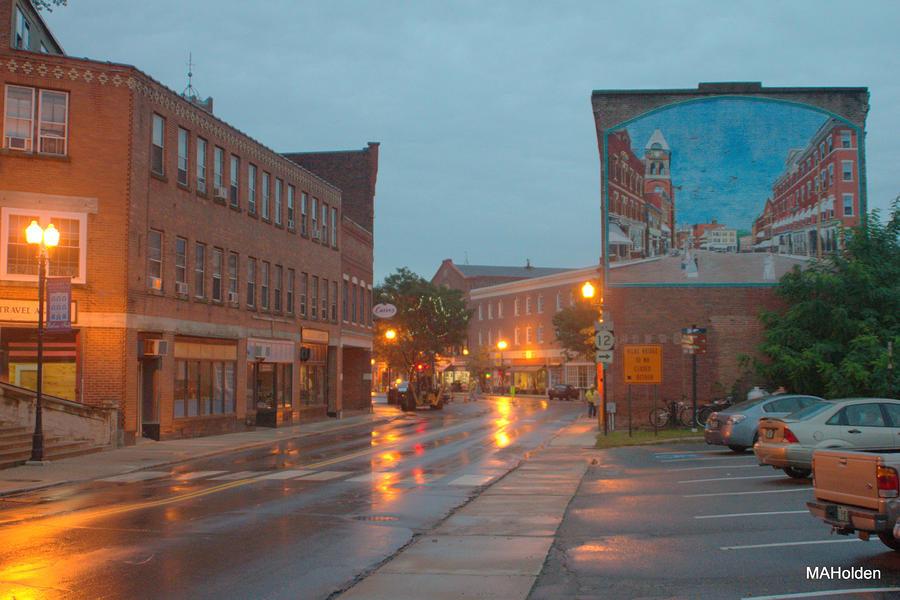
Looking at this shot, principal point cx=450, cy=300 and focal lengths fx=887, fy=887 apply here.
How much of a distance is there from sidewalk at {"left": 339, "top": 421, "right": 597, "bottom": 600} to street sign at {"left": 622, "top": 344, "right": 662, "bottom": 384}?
1200cm

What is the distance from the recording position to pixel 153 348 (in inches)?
1086

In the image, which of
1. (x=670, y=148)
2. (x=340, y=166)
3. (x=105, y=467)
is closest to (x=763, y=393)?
(x=670, y=148)

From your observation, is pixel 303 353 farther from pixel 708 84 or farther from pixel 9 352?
pixel 708 84

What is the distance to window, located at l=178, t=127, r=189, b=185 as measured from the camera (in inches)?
1192

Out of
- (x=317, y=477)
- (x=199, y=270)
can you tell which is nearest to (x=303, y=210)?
(x=199, y=270)

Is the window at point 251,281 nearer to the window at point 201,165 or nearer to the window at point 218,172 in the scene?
the window at point 218,172

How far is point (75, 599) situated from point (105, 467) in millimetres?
13695

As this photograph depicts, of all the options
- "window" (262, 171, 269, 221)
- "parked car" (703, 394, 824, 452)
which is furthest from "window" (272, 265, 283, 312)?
"parked car" (703, 394, 824, 452)

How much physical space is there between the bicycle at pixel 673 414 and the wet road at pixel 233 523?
370 inches

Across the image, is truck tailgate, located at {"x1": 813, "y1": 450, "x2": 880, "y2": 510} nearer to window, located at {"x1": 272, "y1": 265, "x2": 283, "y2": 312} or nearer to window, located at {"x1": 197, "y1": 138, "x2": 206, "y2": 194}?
window, located at {"x1": 197, "y1": 138, "x2": 206, "y2": 194}

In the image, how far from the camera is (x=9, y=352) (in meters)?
25.2

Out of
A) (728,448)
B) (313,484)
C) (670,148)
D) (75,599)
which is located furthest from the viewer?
(670,148)

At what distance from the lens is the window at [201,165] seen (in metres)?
31.8

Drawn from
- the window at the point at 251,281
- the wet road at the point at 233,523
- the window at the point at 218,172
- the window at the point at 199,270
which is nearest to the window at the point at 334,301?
the window at the point at 251,281
